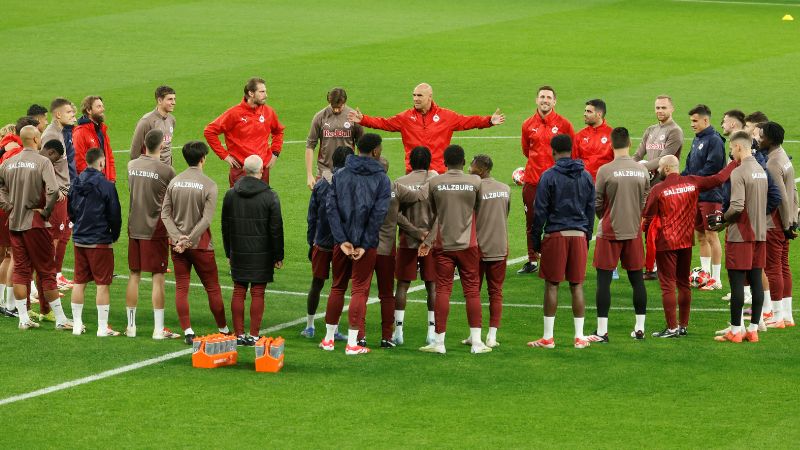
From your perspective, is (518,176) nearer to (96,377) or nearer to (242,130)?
(242,130)

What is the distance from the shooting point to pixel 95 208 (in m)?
15.1

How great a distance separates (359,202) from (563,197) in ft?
7.24

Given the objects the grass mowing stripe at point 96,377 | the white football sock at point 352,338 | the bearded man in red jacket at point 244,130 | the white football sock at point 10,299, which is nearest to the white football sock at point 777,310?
the white football sock at point 352,338

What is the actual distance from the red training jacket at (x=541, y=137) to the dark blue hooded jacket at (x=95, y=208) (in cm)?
618

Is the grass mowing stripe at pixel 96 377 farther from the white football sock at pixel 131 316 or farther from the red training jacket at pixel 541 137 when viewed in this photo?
the red training jacket at pixel 541 137

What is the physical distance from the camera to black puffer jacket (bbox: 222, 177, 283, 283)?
14672 millimetres

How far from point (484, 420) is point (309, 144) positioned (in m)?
8.02

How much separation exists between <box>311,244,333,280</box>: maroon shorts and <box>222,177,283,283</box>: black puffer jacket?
0.51 meters

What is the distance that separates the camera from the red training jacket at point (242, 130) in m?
19.3

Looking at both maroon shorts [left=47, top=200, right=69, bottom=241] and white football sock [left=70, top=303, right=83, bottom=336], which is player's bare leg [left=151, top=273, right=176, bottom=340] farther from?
maroon shorts [left=47, top=200, right=69, bottom=241]

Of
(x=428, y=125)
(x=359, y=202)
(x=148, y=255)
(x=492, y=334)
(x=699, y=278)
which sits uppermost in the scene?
(x=428, y=125)

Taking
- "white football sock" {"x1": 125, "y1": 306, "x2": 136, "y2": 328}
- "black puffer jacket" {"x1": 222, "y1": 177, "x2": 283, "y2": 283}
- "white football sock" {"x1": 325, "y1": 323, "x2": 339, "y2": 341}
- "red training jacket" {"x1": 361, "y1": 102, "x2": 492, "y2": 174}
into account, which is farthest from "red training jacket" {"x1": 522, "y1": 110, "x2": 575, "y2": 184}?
"white football sock" {"x1": 125, "y1": 306, "x2": 136, "y2": 328}

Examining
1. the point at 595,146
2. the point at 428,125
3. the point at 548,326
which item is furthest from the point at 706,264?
the point at 548,326

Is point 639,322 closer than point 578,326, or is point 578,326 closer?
point 578,326
